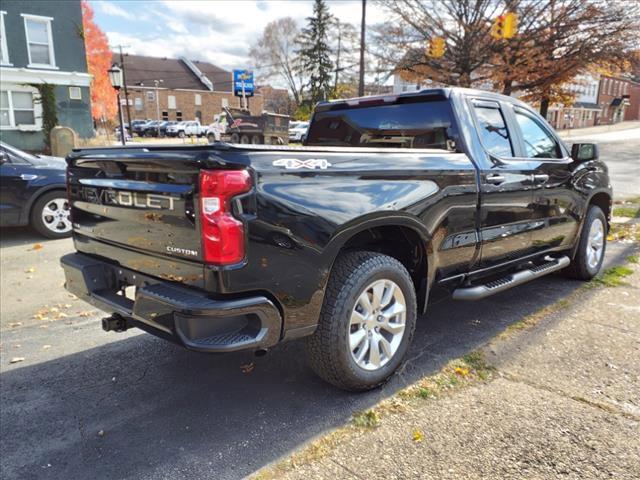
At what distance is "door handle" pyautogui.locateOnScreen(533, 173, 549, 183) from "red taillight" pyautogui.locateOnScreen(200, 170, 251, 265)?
2854mm

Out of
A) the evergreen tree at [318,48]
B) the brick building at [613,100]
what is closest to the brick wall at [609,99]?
the brick building at [613,100]

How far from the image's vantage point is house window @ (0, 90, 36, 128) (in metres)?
22.5

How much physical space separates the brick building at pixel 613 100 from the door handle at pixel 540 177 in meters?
74.5

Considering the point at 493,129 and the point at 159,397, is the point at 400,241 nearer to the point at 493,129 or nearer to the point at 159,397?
the point at 493,129

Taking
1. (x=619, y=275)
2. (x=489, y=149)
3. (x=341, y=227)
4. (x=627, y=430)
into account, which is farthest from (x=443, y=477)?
(x=619, y=275)

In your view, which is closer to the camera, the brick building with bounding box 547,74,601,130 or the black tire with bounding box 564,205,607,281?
the black tire with bounding box 564,205,607,281

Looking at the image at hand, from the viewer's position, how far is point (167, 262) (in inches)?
103

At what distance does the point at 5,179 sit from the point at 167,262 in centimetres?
584

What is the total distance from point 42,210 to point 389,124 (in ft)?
18.7

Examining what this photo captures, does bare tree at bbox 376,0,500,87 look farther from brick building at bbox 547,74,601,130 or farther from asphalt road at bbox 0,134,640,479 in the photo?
brick building at bbox 547,74,601,130

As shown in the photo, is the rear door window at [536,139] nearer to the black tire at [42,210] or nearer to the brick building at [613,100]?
the black tire at [42,210]

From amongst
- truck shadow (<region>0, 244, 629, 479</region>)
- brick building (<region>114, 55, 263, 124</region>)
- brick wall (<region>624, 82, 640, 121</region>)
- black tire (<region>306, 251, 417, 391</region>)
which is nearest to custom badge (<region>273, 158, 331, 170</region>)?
black tire (<region>306, 251, 417, 391</region>)

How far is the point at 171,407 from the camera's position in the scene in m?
2.99

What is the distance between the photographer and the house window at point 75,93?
2420 cm
